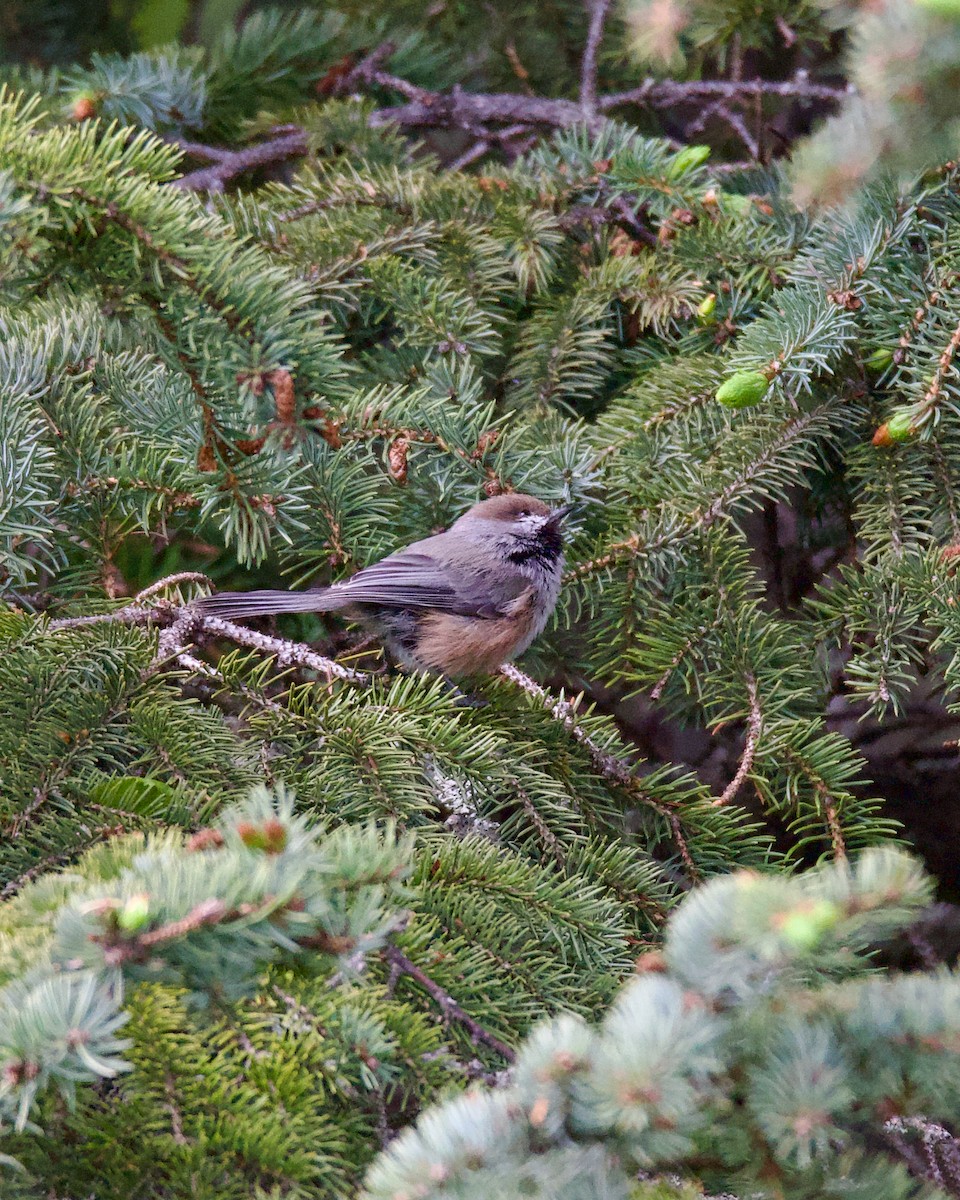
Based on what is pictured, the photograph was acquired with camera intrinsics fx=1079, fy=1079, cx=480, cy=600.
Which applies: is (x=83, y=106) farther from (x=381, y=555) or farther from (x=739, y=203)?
(x=739, y=203)

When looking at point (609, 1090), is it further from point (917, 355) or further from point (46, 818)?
point (917, 355)

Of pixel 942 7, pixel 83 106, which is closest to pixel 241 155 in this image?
pixel 83 106

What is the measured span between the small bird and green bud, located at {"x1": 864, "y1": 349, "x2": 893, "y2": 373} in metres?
0.79

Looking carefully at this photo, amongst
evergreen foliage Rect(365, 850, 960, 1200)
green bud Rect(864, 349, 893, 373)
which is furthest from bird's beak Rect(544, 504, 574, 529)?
evergreen foliage Rect(365, 850, 960, 1200)

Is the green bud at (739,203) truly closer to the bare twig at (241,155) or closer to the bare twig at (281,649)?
the bare twig at (241,155)

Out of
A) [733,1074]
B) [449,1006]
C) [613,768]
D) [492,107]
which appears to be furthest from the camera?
[492,107]

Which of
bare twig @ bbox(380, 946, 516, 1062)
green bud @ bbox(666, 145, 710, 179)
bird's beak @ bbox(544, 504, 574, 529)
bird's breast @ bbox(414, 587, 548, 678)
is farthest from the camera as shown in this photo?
bird's breast @ bbox(414, 587, 548, 678)

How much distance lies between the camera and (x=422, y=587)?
10.6ft

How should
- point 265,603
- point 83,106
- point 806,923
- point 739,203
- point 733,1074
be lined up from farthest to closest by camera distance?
point 83,106 < point 739,203 < point 265,603 < point 733,1074 < point 806,923

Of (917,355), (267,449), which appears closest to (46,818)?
(267,449)

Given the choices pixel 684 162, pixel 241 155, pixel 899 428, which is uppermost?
pixel 241 155

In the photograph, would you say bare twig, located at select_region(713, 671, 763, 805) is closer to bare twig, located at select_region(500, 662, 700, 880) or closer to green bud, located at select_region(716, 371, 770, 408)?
bare twig, located at select_region(500, 662, 700, 880)

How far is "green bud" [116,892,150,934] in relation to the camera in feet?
3.54

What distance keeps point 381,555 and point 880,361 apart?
1.27m
